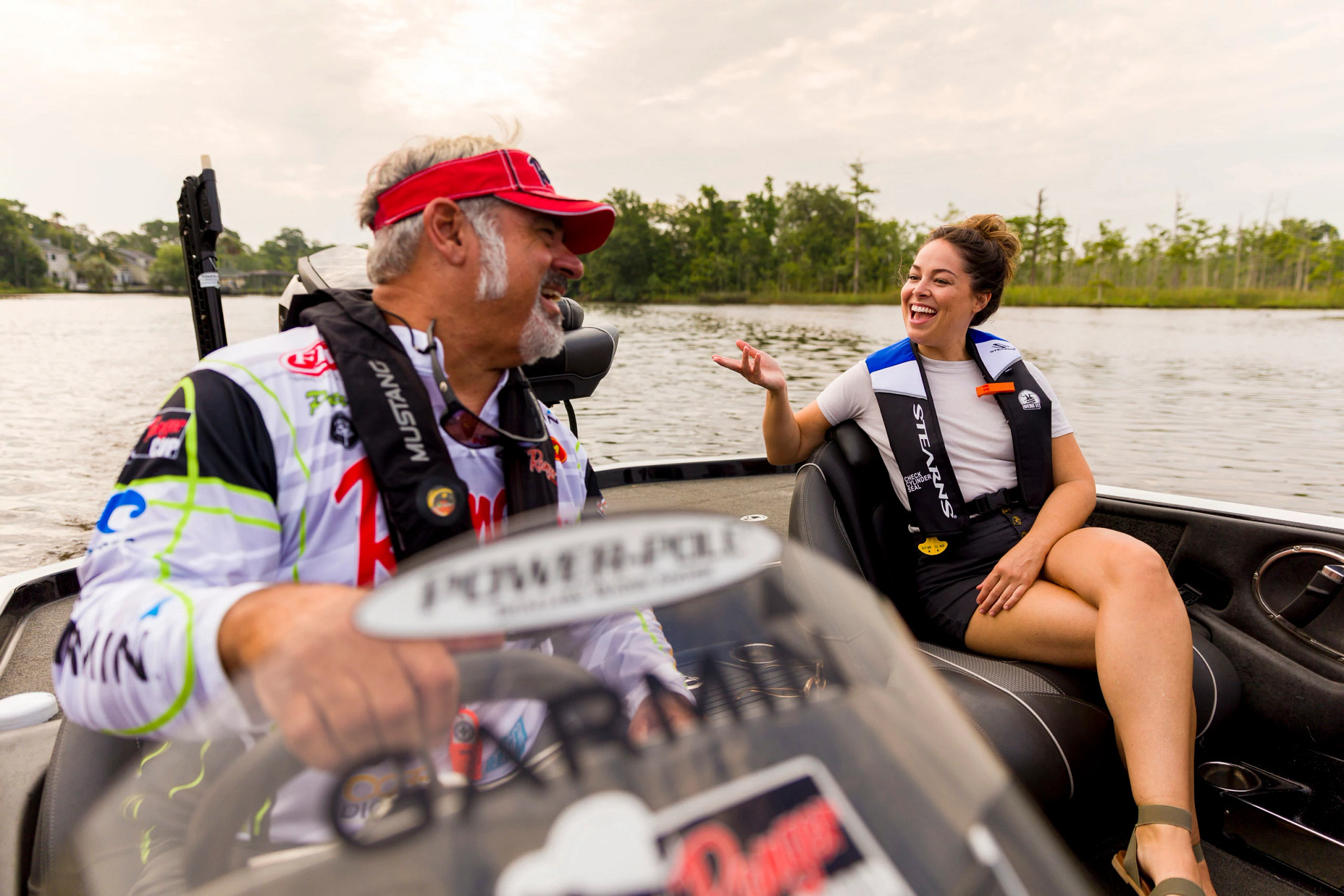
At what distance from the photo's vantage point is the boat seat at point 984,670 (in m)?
1.44

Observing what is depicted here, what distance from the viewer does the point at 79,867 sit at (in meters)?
0.64

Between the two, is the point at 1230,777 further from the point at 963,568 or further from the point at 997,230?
the point at 997,230

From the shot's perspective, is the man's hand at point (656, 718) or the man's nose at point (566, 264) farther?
the man's nose at point (566, 264)

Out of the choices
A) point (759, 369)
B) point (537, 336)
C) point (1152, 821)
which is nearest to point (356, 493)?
point (537, 336)

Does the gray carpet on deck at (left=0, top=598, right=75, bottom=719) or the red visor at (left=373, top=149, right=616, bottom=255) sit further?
the gray carpet on deck at (left=0, top=598, right=75, bottom=719)

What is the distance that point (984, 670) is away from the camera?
1643 mm

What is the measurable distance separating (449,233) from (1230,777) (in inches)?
81.7

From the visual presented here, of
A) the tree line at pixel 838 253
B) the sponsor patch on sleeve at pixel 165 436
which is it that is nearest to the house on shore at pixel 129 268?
the tree line at pixel 838 253

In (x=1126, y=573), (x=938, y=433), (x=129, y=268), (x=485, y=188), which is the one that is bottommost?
(x=1126, y=573)

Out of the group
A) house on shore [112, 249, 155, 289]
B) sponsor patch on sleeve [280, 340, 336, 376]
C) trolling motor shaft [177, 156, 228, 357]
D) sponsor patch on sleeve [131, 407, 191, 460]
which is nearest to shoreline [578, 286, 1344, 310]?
house on shore [112, 249, 155, 289]

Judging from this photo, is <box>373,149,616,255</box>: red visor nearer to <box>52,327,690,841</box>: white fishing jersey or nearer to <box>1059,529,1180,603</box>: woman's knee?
<box>52,327,690,841</box>: white fishing jersey

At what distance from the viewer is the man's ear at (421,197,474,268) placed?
116cm

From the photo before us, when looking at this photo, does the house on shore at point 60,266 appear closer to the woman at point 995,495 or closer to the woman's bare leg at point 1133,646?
the woman at point 995,495

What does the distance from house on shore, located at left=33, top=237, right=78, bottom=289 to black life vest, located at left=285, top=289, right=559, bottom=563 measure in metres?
58.2
